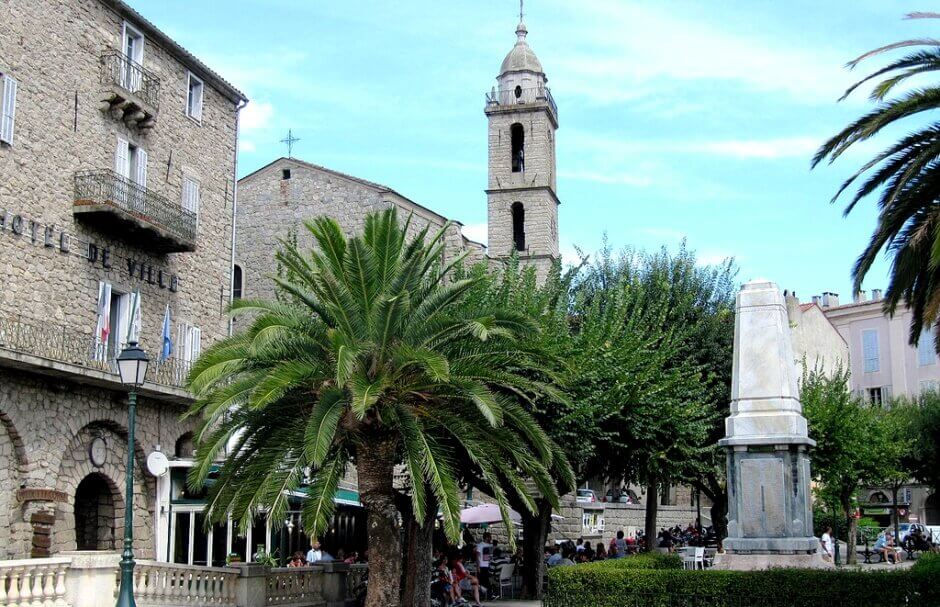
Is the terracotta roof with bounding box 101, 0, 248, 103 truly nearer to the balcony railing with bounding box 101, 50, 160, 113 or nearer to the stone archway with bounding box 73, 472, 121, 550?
the balcony railing with bounding box 101, 50, 160, 113

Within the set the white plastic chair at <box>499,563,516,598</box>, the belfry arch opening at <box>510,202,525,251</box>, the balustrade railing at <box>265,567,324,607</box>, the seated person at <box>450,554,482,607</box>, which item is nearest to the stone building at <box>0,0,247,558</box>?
the balustrade railing at <box>265,567,324,607</box>

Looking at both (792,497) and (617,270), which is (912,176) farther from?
(617,270)

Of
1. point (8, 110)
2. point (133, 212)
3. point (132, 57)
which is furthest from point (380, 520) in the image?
point (132, 57)

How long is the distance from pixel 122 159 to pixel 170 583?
12556 millimetres

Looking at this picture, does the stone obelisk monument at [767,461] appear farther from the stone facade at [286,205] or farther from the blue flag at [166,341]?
the stone facade at [286,205]

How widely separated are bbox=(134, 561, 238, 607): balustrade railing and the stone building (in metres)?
5.21

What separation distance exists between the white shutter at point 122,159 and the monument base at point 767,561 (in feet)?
58.0

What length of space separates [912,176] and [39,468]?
18283 millimetres

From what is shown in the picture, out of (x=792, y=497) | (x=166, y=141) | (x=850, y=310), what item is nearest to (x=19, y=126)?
(x=166, y=141)

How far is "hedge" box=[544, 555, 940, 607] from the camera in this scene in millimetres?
15242

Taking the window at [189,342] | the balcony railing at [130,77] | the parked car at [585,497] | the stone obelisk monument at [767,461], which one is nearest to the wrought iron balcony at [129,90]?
the balcony railing at [130,77]

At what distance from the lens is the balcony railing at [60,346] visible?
22.8 meters

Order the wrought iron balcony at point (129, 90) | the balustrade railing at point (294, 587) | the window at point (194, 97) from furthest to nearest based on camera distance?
the window at point (194, 97) → the wrought iron balcony at point (129, 90) → the balustrade railing at point (294, 587)

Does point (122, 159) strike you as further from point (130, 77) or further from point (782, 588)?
point (782, 588)
